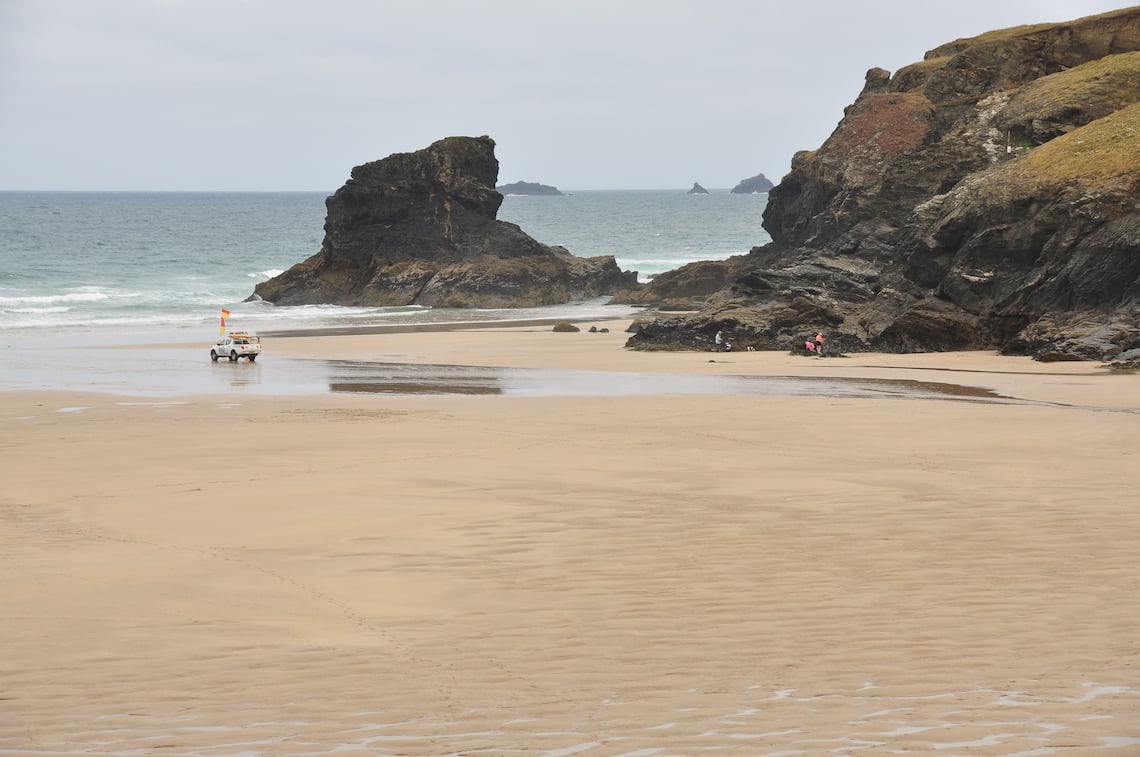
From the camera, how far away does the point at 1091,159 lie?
3716 cm

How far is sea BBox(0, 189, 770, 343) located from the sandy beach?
3346cm

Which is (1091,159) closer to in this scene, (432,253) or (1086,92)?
(1086,92)

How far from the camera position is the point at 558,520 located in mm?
12242

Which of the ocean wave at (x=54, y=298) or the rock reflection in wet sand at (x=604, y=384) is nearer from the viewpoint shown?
the rock reflection in wet sand at (x=604, y=384)

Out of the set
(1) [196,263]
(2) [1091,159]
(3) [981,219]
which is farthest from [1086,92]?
(1) [196,263]

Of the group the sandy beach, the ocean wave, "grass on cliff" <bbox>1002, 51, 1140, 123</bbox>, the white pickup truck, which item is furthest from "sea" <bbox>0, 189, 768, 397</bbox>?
"grass on cliff" <bbox>1002, 51, 1140, 123</bbox>

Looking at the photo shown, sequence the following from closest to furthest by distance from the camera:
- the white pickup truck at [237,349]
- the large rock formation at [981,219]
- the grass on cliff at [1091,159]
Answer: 1. the large rock formation at [981,219]
2. the grass on cliff at [1091,159]
3. the white pickup truck at [237,349]

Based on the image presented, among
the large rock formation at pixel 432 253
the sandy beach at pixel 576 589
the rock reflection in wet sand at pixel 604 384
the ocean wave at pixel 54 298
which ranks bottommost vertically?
the sandy beach at pixel 576 589

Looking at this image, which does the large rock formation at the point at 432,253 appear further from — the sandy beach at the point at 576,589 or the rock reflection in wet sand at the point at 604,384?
the sandy beach at the point at 576,589

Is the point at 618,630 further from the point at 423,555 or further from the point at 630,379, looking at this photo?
the point at 630,379

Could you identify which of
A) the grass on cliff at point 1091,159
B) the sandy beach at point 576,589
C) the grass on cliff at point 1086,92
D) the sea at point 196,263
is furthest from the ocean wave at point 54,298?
the sandy beach at point 576,589

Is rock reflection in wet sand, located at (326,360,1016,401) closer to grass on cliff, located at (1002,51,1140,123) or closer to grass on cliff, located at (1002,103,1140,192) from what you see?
grass on cliff, located at (1002,103,1140,192)

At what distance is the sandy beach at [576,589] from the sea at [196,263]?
110 feet

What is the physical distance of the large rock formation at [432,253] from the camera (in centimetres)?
6888
